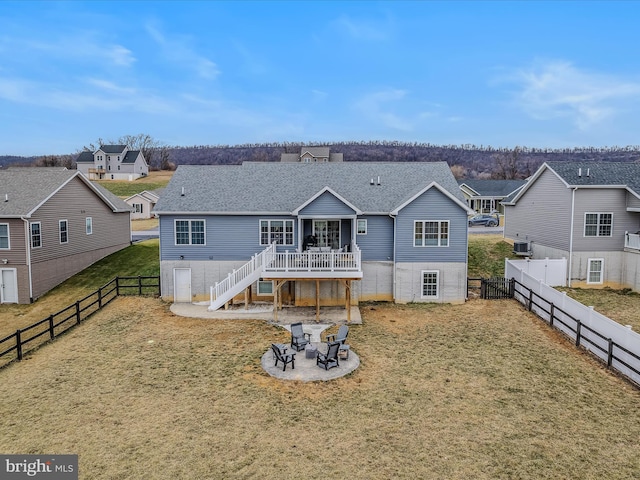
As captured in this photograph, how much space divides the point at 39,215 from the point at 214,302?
1389 cm

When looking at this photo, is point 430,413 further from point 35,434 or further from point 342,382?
point 35,434

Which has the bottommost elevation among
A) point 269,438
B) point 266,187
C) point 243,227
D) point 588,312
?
point 269,438

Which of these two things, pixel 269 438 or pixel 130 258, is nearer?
pixel 269 438

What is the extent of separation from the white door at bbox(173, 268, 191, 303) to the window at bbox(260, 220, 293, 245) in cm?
463

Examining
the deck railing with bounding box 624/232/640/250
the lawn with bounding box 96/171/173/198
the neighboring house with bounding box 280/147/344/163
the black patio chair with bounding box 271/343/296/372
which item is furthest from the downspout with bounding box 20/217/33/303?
the lawn with bounding box 96/171/173/198

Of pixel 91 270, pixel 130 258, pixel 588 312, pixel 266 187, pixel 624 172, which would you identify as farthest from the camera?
pixel 130 258

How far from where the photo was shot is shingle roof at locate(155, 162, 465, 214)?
77.0 feet

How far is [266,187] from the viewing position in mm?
25016

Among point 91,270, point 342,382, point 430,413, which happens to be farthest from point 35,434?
point 91,270

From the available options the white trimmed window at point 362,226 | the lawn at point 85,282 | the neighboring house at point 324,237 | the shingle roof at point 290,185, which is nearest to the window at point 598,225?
the shingle roof at point 290,185

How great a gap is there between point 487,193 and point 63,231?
56.8 m

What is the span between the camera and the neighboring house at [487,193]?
210ft

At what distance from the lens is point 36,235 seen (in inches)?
1015

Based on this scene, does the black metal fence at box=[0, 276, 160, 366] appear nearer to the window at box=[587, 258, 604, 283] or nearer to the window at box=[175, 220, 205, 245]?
the window at box=[175, 220, 205, 245]
